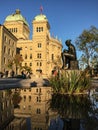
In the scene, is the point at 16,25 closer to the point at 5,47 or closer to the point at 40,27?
the point at 40,27

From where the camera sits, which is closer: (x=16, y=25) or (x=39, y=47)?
(x=39, y=47)

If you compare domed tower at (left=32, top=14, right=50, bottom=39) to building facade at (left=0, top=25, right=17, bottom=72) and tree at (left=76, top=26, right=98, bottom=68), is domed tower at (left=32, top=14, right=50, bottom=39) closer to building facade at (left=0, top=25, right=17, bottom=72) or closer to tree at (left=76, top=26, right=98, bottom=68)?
building facade at (left=0, top=25, right=17, bottom=72)

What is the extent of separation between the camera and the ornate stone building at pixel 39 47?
79750 mm

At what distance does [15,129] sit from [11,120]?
71 centimetres

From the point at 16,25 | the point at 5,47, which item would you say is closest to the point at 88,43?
the point at 5,47

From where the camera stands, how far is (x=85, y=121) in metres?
4.24

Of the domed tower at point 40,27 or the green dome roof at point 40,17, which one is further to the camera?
the green dome roof at point 40,17

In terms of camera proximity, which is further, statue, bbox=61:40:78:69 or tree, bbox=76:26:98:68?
tree, bbox=76:26:98:68

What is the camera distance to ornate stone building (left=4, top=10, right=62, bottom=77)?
79750 mm

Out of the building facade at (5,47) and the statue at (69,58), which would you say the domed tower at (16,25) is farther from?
the statue at (69,58)

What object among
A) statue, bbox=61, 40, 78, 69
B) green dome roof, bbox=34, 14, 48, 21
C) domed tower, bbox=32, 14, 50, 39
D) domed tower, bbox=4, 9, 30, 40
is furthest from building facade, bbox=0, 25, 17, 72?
statue, bbox=61, 40, 78, 69

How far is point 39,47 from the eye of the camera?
8069 cm

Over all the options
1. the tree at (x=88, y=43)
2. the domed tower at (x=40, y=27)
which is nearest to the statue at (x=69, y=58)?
the tree at (x=88, y=43)

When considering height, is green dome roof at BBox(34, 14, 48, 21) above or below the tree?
above
